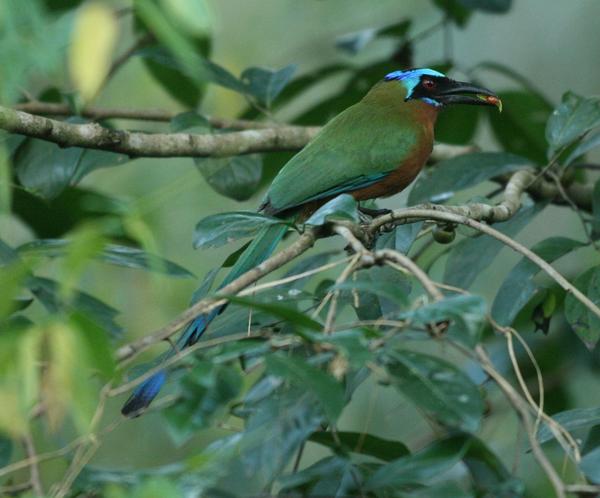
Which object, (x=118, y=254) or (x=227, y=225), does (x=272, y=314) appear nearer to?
(x=227, y=225)

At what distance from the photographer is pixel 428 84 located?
4.50 m

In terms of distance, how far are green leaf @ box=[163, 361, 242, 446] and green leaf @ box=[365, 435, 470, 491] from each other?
302 mm

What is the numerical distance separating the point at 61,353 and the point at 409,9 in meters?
5.43

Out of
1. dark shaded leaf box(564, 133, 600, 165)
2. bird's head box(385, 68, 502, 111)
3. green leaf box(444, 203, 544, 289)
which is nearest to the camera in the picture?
green leaf box(444, 203, 544, 289)

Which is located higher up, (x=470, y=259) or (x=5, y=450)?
(x=5, y=450)

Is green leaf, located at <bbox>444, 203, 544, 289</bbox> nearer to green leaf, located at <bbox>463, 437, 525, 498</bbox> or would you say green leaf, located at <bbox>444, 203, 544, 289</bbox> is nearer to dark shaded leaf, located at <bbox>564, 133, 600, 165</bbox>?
dark shaded leaf, located at <bbox>564, 133, 600, 165</bbox>

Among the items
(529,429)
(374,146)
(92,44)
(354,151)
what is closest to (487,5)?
(374,146)

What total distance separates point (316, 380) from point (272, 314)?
243 millimetres

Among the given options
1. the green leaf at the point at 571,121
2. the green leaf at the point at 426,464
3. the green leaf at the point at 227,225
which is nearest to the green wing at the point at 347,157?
the green leaf at the point at 571,121

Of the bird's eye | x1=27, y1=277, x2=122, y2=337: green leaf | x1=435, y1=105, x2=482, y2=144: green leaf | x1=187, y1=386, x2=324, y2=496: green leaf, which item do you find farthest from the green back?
x1=187, y1=386, x2=324, y2=496: green leaf

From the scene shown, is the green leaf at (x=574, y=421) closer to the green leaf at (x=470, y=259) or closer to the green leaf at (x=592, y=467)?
the green leaf at (x=592, y=467)

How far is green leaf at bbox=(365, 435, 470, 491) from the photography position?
5.82 ft

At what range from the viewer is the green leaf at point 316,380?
1.71m

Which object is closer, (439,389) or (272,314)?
(439,389)
